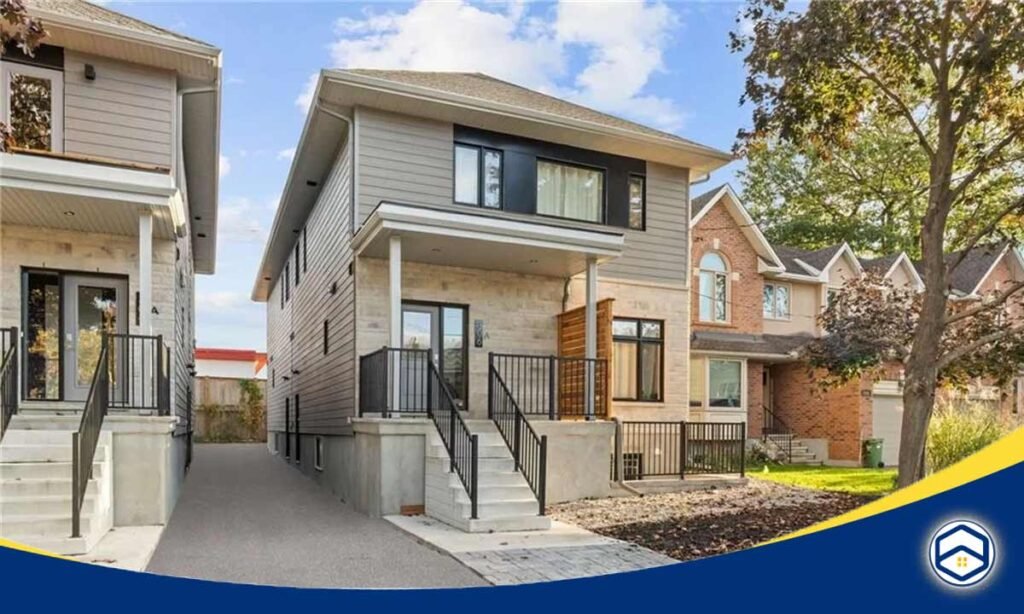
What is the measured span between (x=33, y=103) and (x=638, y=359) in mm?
8852

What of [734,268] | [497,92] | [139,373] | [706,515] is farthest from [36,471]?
[734,268]

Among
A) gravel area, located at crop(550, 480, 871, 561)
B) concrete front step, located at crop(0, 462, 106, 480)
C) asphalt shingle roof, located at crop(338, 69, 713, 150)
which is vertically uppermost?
asphalt shingle roof, located at crop(338, 69, 713, 150)

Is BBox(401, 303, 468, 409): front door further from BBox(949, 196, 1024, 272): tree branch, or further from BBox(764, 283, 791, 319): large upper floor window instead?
A: BBox(764, 283, 791, 319): large upper floor window

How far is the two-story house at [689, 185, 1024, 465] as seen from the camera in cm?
1337

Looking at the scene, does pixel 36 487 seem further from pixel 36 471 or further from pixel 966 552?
pixel 966 552

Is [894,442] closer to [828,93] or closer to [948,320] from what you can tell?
[948,320]

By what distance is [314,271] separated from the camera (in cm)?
1309

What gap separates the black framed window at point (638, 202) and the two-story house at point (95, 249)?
6.41m

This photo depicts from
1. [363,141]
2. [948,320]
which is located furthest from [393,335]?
[948,320]

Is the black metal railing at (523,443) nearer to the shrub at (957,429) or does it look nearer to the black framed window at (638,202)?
the shrub at (957,429)

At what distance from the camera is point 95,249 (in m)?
8.29

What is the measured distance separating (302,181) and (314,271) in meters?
1.82

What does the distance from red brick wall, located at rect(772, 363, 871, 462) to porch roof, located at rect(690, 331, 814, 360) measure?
529mm

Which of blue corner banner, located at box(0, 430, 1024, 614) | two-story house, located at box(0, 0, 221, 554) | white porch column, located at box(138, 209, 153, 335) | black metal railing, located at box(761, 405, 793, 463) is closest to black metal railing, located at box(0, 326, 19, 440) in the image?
two-story house, located at box(0, 0, 221, 554)
